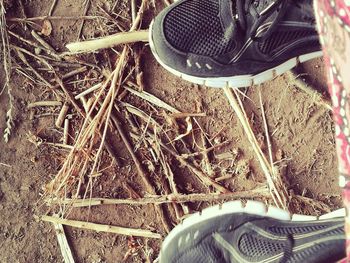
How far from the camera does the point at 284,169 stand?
1.83 meters

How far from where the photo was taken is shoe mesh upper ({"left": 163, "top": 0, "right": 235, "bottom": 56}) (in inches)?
62.9

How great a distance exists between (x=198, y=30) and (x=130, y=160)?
0.50 m

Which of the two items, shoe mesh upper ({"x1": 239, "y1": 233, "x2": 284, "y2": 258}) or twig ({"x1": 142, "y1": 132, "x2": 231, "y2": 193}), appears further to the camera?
twig ({"x1": 142, "y1": 132, "x2": 231, "y2": 193})

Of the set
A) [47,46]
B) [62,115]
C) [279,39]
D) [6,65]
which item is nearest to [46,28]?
[47,46]

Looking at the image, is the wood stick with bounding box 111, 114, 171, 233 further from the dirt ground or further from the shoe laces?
the shoe laces

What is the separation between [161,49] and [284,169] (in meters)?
0.55

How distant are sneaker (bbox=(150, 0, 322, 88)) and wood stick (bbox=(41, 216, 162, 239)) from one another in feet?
1.70

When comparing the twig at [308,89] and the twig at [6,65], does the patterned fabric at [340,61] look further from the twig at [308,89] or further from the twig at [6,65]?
the twig at [6,65]

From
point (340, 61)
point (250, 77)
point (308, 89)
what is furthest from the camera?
point (308, 89)

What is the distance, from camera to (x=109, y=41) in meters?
1.84

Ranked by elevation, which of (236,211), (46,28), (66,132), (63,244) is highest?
(46,28)

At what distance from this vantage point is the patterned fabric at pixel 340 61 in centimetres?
99

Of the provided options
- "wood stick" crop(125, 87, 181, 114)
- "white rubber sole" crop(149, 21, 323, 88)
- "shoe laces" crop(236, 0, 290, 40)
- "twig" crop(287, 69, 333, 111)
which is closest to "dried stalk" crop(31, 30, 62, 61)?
"wood stick" crop(125, 87, 181, 114)

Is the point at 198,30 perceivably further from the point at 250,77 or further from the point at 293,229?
the point at 293,229
